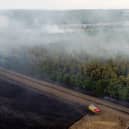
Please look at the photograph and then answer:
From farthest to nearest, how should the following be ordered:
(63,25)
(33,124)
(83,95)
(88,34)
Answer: (63,25) → (88,34) → (83,95) → (33,124)

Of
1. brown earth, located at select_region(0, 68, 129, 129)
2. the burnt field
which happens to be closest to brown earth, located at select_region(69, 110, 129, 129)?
brown earth, located at select_region(0, 68, 129, 129)

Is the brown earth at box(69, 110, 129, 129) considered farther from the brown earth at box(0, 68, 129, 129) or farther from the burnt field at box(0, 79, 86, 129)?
the burnt field at box(0, 79, 86, 129)

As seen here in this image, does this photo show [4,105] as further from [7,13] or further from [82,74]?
[7,13]

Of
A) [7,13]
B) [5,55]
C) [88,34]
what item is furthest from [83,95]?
[7,13]

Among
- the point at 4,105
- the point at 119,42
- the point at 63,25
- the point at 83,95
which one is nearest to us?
the point at 4,105

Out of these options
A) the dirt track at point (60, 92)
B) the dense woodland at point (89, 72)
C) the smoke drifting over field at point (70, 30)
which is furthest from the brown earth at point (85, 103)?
the smoke drifting over field at point (70, 30)

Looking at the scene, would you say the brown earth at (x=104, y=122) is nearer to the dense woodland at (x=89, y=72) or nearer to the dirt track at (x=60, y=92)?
the dirt track at (x=60, y=92)
